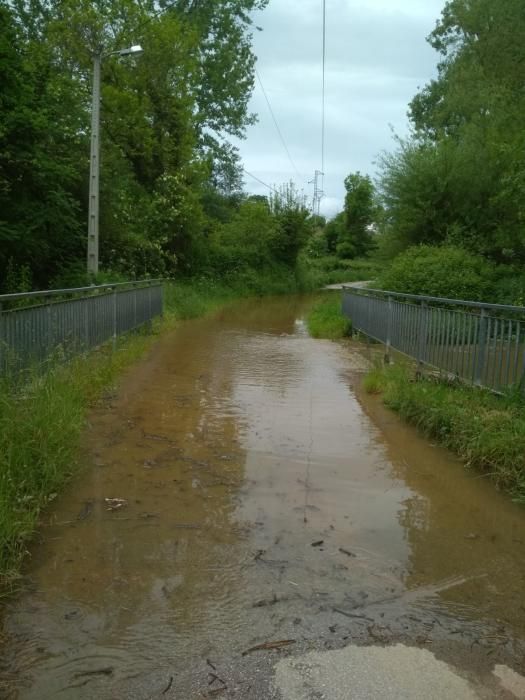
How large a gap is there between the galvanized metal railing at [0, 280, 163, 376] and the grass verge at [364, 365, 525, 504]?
13.3 feet

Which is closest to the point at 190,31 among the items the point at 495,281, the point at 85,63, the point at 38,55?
the point at 85,63

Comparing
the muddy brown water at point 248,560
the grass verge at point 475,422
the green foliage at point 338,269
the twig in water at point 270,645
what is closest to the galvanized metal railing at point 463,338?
the grass verge at point 475,422

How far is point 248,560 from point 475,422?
290cm

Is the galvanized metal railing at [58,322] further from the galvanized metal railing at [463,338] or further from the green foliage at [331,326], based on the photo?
the green foliage at [331,326]

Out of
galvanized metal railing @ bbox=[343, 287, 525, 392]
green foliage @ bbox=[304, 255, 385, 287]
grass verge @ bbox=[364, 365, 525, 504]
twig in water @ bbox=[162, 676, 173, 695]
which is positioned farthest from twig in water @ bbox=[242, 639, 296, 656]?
green foliage @ bbox=[304, 255, 385, 287]

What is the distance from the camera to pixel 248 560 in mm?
3779

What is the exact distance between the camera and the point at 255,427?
6.91 m

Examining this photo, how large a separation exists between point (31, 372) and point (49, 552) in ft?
8.55

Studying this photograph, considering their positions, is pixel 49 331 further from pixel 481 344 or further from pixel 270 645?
pixel 270 645

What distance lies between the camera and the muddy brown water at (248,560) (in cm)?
285

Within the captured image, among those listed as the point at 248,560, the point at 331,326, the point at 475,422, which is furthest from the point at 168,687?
the point at 331,326

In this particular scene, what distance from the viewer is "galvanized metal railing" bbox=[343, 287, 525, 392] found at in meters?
6.00

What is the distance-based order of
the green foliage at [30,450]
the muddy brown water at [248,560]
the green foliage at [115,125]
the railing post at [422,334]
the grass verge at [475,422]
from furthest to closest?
the green foliage at [115,125]
the railing post at [422,334]
the grass verge at [475,422]
the green foliage at [30,450]
the muddy brown water at [248,560]

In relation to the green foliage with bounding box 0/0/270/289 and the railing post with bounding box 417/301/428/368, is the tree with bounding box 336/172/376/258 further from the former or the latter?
the railing post with bounding box 417/301/428/368
